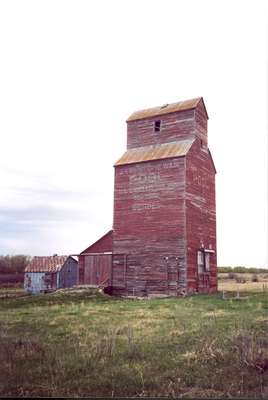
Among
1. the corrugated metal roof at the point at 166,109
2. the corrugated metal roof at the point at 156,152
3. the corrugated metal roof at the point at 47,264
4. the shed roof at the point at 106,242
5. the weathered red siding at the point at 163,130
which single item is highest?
the corrugated metal roof at the point at 166,109

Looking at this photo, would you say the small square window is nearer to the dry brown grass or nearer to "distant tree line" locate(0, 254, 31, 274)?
the dry brown grass

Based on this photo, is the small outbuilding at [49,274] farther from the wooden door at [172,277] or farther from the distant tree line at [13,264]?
A: the wooden door at [172,277]

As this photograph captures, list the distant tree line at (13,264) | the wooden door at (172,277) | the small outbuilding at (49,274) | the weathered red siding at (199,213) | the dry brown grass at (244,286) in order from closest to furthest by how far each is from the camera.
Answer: the wooden door at (172,277), the weathered red siding at (199,213), the dry brown grass at (244,286), the small outbuilding at (49,274), the distant tree line at (13,264)

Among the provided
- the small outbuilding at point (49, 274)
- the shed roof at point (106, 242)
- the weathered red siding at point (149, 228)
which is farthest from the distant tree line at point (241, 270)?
the weathered red siding at point (149, 228)

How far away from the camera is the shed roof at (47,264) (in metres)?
52.1

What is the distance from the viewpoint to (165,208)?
32.9 metres

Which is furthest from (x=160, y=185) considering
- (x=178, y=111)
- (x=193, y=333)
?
(x=193, y=333)

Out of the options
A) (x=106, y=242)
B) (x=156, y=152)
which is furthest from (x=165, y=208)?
(x=106, y=242)

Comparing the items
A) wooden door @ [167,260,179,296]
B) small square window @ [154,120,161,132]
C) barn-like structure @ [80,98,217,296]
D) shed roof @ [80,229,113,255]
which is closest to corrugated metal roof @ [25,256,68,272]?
shed roof @ [80,229,113,255]

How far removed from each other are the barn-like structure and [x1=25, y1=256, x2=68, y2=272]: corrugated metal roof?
1625 cm

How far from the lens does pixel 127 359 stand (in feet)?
33.7

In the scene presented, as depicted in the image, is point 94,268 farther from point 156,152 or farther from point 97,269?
point 156,152

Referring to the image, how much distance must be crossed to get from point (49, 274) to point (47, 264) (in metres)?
1.45

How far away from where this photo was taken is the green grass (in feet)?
27.2
